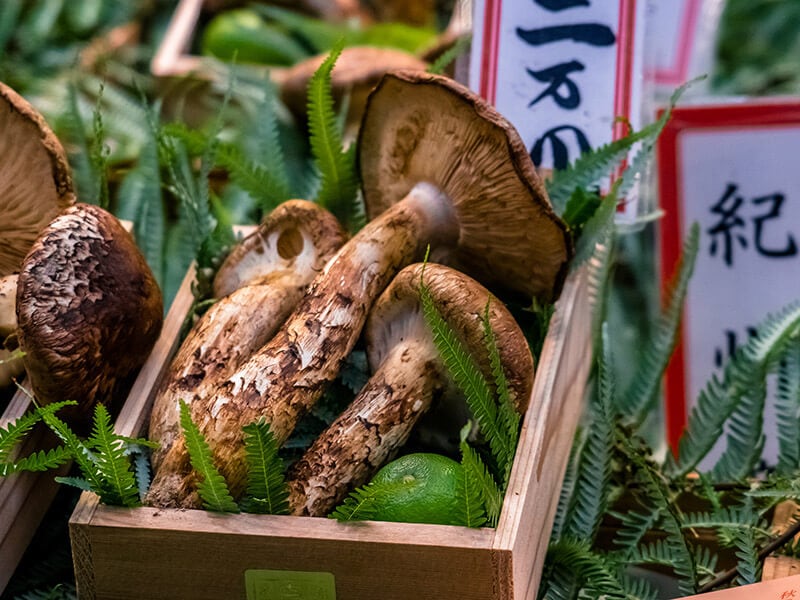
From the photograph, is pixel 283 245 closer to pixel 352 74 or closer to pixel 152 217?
pixel 152 217

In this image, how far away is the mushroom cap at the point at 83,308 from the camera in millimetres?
1026

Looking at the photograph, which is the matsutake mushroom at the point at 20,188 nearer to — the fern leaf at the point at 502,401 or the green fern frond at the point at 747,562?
the fern leaf at the point at 502,401

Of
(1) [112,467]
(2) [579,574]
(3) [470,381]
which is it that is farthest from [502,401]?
(1) [112,467]

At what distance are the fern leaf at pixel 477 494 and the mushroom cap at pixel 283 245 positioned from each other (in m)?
0.42

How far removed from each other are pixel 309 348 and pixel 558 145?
53 cm

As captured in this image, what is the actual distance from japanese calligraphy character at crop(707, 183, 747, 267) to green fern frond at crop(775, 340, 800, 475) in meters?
0.27

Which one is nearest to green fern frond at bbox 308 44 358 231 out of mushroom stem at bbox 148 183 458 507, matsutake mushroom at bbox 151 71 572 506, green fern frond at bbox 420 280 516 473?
matsutake mushroom at bbox 151 71 572 506

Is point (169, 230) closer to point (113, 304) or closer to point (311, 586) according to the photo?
point (113, 304)

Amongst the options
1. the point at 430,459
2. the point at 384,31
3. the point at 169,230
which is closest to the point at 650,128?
the point at 430,459

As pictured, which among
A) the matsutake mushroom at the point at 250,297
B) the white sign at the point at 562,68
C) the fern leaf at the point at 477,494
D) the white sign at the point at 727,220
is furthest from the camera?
the white sign at the point at 727,220

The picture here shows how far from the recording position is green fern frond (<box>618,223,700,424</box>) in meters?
1.47

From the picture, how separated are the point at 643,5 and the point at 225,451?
868 millimetres

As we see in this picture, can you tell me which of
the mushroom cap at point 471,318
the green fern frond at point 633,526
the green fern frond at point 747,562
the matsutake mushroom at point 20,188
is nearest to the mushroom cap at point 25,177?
the matsutake mushroom at point 20,188

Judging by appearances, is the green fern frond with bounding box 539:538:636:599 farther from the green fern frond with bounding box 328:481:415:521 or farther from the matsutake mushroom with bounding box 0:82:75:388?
the matsutake mushroom with bounding box 0:82:75:388
